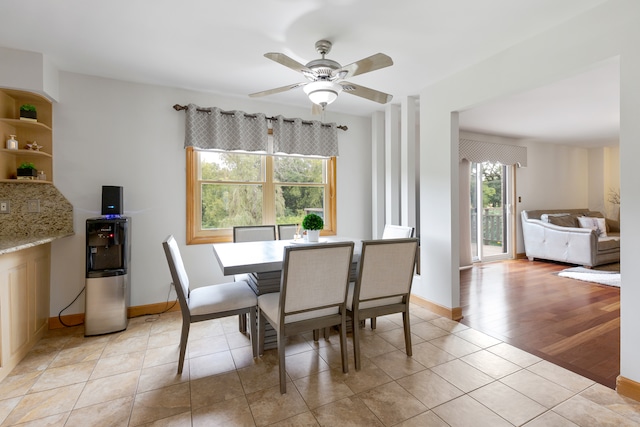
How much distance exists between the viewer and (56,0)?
195 centimetres

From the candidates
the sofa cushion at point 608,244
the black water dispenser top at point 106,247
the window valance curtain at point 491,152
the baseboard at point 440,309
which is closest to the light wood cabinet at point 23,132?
the black water dispenser top at point 106,247

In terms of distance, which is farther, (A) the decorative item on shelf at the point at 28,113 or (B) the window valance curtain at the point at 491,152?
(B) the window valance curtain at the point at 491,152

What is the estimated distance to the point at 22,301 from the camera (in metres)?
2.41

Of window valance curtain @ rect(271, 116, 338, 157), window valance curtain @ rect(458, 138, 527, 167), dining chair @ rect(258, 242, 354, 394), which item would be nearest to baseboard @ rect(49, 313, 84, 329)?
dining chair @ rect(258, 242, 354, 394)

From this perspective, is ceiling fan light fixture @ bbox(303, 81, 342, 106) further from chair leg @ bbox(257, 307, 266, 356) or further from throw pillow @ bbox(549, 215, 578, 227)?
throw pillow @ bbox(549, 215, 578, 227)

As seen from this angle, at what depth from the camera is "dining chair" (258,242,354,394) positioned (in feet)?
6.22

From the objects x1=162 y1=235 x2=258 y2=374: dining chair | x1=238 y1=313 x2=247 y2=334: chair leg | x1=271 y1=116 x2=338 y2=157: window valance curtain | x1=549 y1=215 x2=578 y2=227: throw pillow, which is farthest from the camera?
x1=549 y1=215 x2=578 y2=227: throw pillow

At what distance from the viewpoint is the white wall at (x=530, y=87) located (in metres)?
1.86

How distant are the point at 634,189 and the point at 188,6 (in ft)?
9.85

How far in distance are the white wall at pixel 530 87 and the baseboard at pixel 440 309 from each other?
0.06m

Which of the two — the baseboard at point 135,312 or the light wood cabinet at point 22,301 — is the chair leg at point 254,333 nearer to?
the baseboard at point 135,312

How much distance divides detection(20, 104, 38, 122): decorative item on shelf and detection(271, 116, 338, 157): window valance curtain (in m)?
2.25

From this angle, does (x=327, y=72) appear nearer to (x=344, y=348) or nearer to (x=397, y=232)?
(x=397, y=232)

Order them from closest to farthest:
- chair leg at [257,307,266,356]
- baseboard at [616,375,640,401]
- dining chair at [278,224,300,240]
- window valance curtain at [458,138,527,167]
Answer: baseboard at [616,375,640,401] < chair leg at [257,307,266,356] < dining chair at [278,224,300,240] < window valance curtain at [458,138,527,167]
